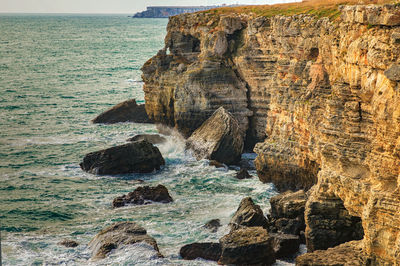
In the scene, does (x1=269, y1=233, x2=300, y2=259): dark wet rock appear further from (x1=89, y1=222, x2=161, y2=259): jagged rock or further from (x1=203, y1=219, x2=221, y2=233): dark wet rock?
(x1=89, y1=222, x2=161, y2=259): jagged rock

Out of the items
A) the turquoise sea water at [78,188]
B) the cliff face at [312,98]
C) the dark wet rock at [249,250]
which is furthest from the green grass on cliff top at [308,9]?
the dark wet rock at [249,250]

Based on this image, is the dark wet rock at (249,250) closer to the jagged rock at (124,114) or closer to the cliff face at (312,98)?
the cliff face at (312,98)

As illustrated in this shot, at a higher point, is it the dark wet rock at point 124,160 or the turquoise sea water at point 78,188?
the dark wet rock at point 124,160

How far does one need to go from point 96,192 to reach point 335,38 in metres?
19.1

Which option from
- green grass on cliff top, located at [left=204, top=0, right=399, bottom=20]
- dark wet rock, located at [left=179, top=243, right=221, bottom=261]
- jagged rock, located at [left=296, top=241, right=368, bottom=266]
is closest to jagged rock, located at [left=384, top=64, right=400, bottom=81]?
jagged rock, located at [left=296, top=241, right=368, bottom=266]

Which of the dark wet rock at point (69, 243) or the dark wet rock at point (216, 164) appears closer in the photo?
the dark wet rock at point (69, 243)

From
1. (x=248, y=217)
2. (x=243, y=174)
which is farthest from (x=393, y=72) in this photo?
→ (x=243, y=174)

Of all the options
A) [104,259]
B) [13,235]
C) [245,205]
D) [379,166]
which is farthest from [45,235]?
[379,166]

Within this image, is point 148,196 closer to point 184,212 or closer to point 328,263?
point 184,212

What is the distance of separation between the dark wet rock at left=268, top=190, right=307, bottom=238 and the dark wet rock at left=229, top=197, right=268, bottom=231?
1.88 ft

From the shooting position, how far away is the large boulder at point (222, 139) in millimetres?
45250

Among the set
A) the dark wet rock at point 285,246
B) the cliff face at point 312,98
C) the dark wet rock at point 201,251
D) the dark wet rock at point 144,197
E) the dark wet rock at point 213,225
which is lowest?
the dark wet rock at point 144,197

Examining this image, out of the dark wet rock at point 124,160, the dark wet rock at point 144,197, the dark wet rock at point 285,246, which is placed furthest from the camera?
the dark wet rock at point 124,160

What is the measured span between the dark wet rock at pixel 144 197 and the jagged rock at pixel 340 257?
15.1 metres
